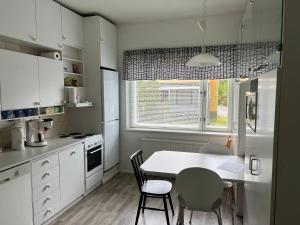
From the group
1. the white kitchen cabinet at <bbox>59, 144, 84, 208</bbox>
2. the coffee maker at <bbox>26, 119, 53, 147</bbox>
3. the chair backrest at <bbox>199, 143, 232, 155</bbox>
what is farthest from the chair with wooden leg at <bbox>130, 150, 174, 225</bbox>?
the coffee maker at <bbox>26, 119, 53, 147</bbox>

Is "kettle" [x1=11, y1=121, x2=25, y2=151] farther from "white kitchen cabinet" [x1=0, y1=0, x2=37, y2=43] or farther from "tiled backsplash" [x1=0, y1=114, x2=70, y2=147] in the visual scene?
"white kitchen cabinet" [x1=0, y1=0, x2=37, y2=43]

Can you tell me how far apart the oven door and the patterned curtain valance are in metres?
1.42

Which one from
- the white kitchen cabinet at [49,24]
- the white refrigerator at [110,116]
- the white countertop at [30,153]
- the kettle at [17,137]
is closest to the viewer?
the white countertop at [30,153]

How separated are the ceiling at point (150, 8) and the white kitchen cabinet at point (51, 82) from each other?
92cm

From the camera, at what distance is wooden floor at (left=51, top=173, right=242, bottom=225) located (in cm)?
271

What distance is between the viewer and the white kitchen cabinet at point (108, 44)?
3.71 metres

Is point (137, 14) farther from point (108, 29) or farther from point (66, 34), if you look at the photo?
point (66, 34)

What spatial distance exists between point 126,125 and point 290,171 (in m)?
3.49

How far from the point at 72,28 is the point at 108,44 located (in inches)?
25.9

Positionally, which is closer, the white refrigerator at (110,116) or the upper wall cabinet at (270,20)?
the upper wall cabinet at (270,20)

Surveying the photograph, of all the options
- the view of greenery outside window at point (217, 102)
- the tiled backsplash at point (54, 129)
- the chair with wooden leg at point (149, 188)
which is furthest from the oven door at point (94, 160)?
the view of greenery outside window at point (217, 102)

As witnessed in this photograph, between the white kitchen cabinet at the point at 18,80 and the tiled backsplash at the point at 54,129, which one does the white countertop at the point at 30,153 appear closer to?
the tiled backsplash at the point at 54,129

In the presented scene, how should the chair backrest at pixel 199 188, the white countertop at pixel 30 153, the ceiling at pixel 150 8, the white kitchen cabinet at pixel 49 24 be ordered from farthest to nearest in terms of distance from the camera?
the ceiling at pixel 150 8, the white kitchen cabinet at pixel 49 24, the white countertop at pixel 30 153, the chair backrest at pixel 199 188

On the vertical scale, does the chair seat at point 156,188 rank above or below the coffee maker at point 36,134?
below
